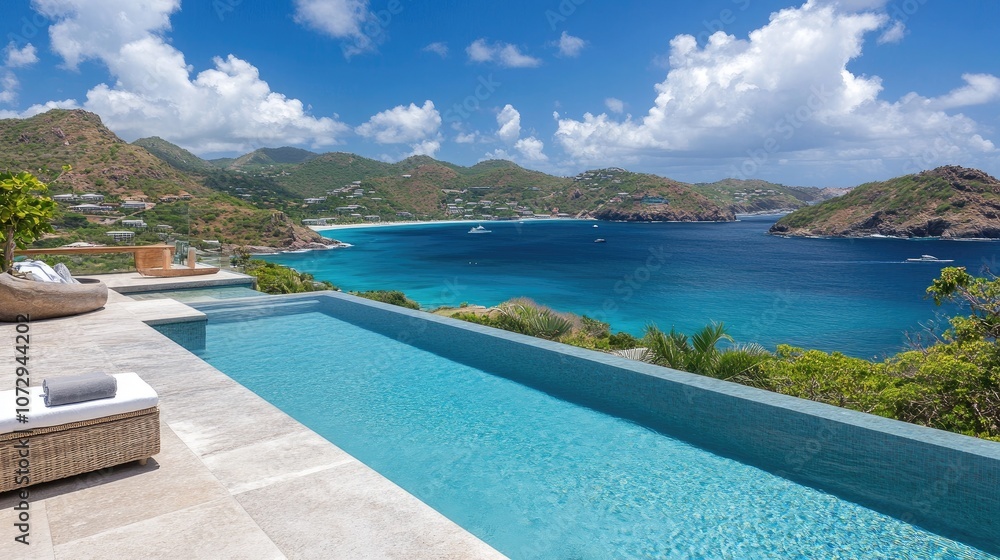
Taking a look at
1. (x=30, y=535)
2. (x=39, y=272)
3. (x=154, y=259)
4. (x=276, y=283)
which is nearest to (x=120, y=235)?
(x=154, y=259)

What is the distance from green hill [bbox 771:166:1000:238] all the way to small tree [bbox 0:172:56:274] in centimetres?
8723

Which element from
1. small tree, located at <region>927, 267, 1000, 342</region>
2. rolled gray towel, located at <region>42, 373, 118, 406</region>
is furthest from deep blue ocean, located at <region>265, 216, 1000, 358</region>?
rolled gray towel, located at <region>42, 373, 118, 406</region>

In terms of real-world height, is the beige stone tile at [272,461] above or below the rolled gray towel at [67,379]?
below

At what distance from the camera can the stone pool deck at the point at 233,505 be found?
2.30 metres

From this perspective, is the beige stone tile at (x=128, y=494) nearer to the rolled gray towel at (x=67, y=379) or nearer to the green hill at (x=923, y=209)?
the rolled gray towel at (x=67, y=379)

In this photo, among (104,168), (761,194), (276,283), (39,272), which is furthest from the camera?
(761,194)

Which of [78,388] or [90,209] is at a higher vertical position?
[90,209]

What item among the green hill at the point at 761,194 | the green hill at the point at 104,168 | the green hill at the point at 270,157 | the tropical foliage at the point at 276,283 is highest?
the green hill at the point at 270,157

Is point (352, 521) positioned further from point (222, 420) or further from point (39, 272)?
point (39, 272)

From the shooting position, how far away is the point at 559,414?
217 inches

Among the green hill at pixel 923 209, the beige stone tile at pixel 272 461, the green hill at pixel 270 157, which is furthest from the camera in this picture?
the green hill at pixel 270 157

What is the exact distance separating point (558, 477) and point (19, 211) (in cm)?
852

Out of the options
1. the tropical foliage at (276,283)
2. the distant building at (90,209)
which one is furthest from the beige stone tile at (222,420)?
the distant building at (90,209)

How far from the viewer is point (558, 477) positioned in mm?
4176
